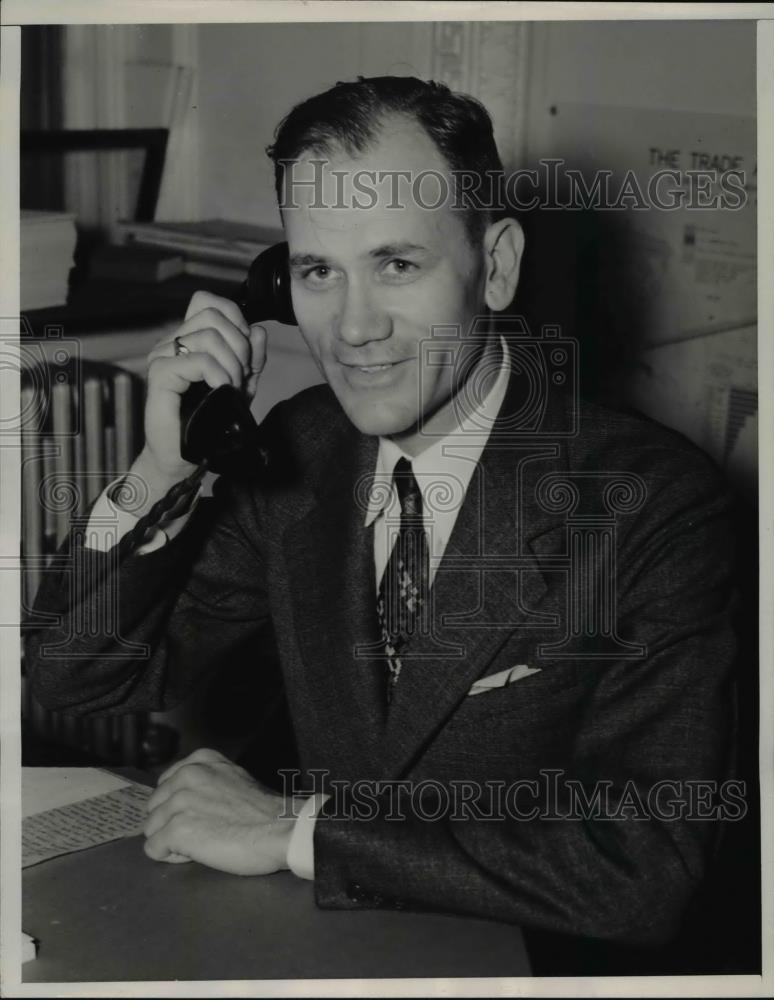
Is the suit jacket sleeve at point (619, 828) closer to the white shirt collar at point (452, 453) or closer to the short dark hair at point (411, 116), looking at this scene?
the white shirt collar at point (452, 453)

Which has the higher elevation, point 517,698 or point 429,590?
point 429,590

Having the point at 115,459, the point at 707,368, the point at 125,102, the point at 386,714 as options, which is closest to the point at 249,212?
the point at 125,102

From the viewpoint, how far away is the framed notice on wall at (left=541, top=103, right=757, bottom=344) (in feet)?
5.57

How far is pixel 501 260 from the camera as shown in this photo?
4.92 feet

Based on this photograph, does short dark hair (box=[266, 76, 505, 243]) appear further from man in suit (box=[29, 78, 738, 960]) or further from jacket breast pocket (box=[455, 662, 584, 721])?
jacket breast pocket (box=[455, 662, 584, 721])

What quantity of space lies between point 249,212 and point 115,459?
53cm

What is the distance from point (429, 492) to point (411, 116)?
1.56 feet

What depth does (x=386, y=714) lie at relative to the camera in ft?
4.73

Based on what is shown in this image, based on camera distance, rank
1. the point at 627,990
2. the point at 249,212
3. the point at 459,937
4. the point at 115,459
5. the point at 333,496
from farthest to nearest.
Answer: the point at 115,459
the point at 249,212
the point at 333,496
the point at 627,990
the point at 459,937

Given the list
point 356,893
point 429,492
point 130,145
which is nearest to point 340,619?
point 429,492

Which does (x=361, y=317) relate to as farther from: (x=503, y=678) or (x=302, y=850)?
(x=302, y=850)

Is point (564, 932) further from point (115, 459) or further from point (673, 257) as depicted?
point (115, 459)

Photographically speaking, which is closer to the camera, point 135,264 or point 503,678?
point 503,678

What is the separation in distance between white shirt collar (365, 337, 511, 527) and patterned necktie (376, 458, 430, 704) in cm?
2
